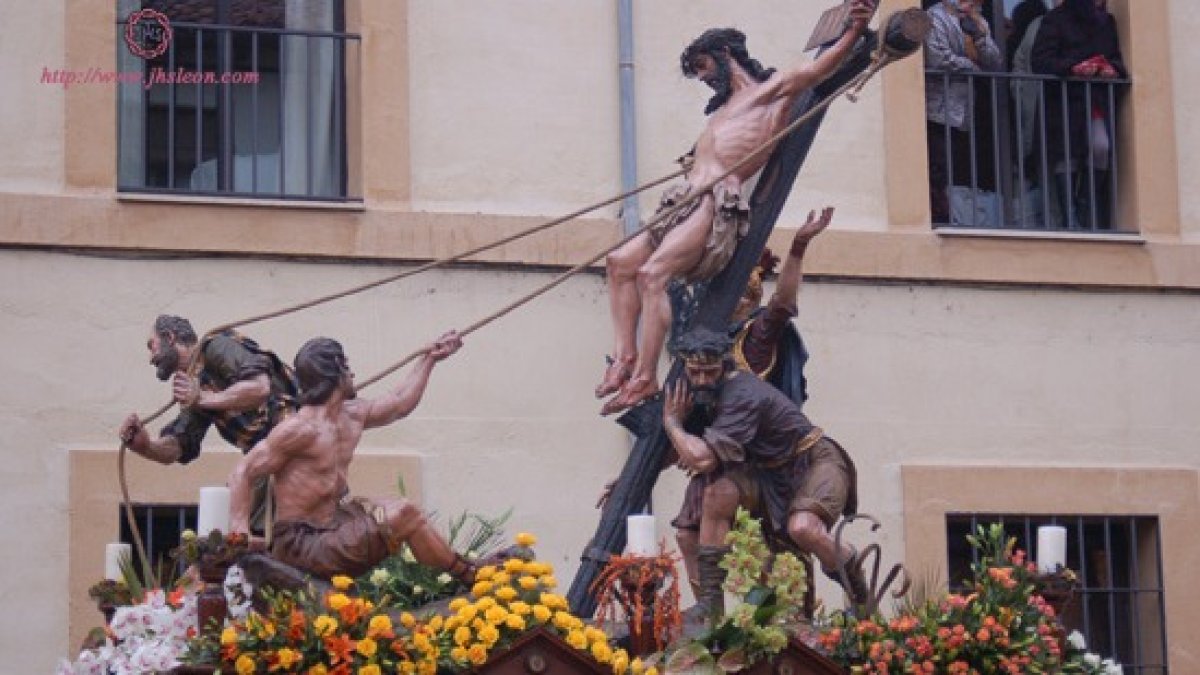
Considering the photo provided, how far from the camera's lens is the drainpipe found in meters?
20.8

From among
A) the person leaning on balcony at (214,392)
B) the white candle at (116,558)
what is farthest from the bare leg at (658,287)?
the white candle at (116,558)

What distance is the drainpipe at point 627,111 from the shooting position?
2083cm

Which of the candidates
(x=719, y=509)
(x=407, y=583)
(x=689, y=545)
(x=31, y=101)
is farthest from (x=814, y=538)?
(x=31, y=101)

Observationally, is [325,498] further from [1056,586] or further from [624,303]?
[1056,586]

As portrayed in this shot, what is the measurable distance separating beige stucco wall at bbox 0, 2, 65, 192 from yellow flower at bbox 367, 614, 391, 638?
5638 millimetres

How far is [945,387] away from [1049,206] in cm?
129

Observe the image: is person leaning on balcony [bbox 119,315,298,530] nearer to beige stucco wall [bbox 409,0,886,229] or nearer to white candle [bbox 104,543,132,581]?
white candle [bbox 104,543,132,581]

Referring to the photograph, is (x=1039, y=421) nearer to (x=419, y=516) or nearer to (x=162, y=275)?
(x=162, y=275)

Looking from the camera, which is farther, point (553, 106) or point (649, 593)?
point (553, 106)

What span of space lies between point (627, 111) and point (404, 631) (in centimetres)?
622

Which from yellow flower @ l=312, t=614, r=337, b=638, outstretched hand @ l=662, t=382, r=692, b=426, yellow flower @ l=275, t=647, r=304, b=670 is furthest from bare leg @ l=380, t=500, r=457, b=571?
yellow flower @ l=275, t=647, r=304, b=670

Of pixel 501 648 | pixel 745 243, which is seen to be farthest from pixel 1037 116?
pixel 501 648

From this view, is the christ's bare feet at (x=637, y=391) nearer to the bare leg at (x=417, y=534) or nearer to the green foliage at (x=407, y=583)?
the green foliage at (x=407, y=583)

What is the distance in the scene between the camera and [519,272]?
68.0 feet
